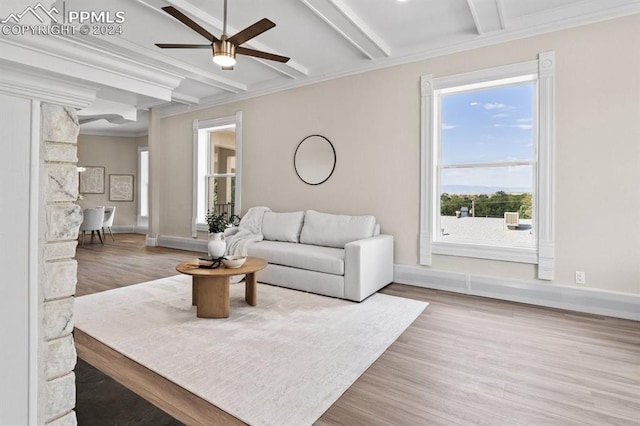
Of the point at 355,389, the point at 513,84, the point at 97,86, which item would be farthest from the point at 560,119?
the point at 97,86

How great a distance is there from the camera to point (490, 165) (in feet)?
13.2

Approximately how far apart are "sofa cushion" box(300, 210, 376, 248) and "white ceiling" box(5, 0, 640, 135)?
211cm

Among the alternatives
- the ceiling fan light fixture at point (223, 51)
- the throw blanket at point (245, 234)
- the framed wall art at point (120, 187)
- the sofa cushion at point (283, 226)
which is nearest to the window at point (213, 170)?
the throw blanket at point (245, 234)

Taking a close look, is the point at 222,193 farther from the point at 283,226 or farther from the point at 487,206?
the point at 487,206

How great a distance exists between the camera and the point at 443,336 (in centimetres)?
279

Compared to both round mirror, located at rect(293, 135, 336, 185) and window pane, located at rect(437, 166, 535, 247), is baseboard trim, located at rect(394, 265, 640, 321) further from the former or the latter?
round mirror, located at rect(293, 135, 336, 185)

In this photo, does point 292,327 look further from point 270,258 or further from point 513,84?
point 513,84

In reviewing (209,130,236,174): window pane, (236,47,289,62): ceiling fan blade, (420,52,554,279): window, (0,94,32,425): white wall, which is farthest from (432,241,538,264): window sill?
(209,130,236,174): window pane

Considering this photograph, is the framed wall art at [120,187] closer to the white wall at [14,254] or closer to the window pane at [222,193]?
the window pane at [222,193]

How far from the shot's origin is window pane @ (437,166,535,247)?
3.84 m

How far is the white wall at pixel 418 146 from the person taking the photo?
323cm

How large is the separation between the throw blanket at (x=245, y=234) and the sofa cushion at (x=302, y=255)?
156 mm

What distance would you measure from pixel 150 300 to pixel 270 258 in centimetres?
142

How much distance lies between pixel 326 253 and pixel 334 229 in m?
0.58
